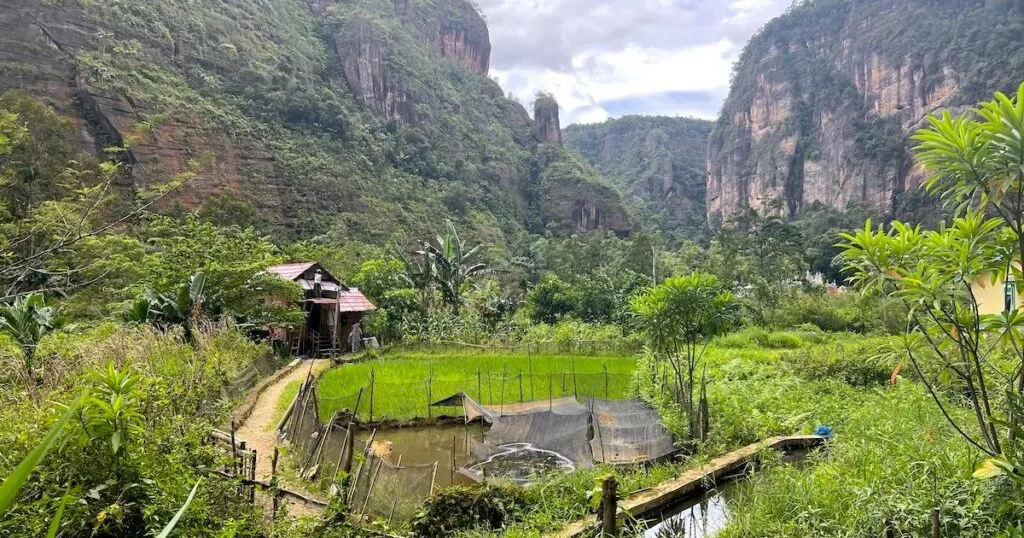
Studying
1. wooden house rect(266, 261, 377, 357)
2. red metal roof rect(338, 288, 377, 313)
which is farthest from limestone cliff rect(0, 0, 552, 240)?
red metal roof rect(338, 288, 377, 313)

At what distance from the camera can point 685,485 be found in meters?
6.48

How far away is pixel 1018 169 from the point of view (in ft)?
10.2

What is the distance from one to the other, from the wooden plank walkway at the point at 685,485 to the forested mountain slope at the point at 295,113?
551 centimetres

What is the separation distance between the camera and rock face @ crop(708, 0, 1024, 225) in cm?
5188

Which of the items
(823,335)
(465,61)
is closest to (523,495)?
(823,335)

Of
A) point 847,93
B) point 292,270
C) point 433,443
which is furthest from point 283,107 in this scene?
point 847,93

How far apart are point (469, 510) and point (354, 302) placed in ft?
47.3

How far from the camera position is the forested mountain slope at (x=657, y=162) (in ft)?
273

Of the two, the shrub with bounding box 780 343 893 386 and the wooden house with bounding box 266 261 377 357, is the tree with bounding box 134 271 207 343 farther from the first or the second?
Result: the shrub with bounding box 780 343 893 386

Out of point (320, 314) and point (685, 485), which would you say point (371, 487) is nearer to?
point (685, 485)

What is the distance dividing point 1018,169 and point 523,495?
15.7ft

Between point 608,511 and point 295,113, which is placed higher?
point 295,113

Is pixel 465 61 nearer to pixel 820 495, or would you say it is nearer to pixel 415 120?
pixel 415 120

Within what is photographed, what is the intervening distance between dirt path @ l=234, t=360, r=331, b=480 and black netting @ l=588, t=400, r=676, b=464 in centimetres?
412
